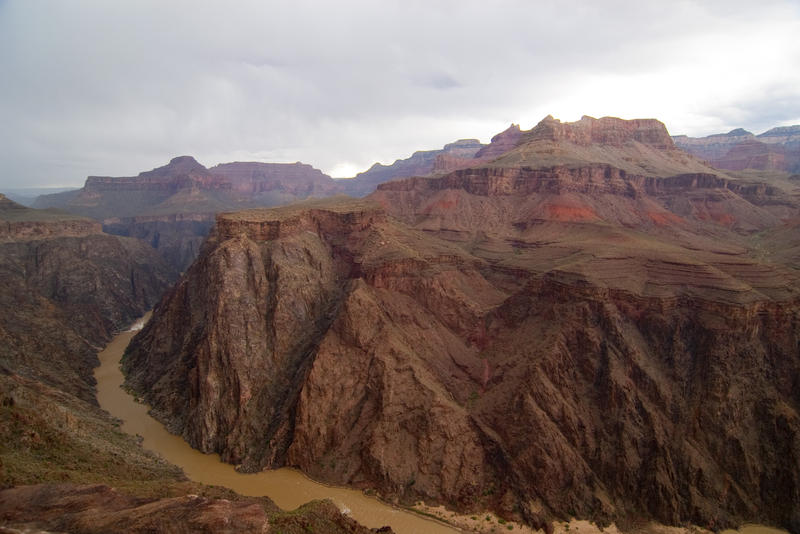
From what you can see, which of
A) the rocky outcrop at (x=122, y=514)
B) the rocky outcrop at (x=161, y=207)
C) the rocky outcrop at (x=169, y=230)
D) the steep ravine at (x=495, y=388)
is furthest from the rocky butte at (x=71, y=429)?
the rocky outcrop at (x=161, y=207)

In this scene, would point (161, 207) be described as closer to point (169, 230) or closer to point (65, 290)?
point (169, 230)

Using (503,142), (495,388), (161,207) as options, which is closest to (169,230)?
(161,207)

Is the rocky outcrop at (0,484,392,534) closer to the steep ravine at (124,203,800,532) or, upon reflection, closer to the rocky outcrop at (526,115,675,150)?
the steep ravine at (124,203,800,532)

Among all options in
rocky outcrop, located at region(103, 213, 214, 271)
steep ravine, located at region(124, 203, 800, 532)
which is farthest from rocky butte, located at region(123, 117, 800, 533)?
rocky outcrop, located at region(103, 213, 214, 271)

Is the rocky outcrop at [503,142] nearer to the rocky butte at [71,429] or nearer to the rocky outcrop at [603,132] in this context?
the rocky outcrop at [603,132]

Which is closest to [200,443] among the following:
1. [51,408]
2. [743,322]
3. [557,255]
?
[51,408]

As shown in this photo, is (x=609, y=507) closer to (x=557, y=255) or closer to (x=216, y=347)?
(x=557, y=255)
